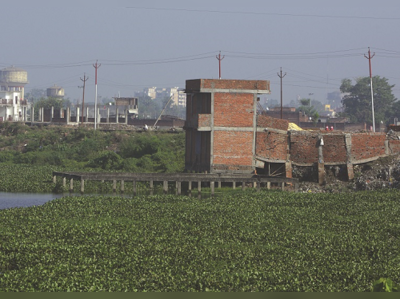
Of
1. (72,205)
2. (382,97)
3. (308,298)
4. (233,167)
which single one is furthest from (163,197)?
(382,97)

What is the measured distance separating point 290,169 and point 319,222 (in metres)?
18.1

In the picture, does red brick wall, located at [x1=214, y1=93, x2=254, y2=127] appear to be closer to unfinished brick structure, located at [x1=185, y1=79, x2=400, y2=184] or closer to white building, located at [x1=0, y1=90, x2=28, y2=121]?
unfinished brick structure, located at [x1=185, y1=79, x2=400, y2=184]

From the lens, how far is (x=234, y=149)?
4738 cm

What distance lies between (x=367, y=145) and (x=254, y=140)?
27.4 feet

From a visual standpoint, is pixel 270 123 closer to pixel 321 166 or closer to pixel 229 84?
pixel 229 84

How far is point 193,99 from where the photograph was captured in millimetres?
51000

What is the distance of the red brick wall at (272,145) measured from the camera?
156 ft

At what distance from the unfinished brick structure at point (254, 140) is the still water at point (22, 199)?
1171cm

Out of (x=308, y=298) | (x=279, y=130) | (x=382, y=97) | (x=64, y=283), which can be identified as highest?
(x=382, y=97)

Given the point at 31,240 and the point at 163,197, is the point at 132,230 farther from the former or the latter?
the point at 163,197

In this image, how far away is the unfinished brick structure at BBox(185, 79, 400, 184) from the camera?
47219 millimetres

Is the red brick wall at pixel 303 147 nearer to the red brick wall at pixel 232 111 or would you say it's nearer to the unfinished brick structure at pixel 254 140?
the unfinished brick structure at pixel 254 140

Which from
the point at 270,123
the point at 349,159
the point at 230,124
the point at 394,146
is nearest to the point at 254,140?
the point at 270,123

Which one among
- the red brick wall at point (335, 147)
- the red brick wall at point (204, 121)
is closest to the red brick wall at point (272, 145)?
the red brick wall at point (335, 147)
